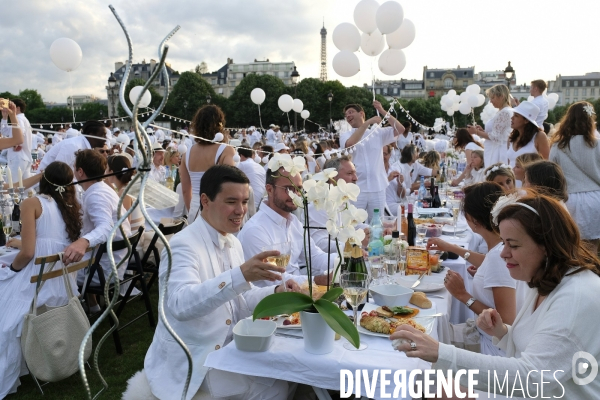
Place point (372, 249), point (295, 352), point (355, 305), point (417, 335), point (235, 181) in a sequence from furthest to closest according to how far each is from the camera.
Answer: point (372, 249)
point (235, 181)
point (355, 305)
point (295, 352)
point (417, 335)

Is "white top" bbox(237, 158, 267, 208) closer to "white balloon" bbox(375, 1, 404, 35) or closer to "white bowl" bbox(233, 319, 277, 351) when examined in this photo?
"white balloon" bbox(375, 1, 404, 35)

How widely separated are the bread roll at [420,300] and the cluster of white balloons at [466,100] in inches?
507

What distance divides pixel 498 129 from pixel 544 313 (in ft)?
15.9

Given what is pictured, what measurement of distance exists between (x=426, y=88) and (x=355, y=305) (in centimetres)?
9634

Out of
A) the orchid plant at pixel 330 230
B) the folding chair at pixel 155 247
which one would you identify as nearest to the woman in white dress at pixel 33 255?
the folding chair at pixel 155 247

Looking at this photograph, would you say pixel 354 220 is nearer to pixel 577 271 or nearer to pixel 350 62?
pixel 577 271

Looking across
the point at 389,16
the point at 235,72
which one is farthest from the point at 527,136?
the point at 235,72

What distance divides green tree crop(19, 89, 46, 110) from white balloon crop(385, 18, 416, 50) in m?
57.5

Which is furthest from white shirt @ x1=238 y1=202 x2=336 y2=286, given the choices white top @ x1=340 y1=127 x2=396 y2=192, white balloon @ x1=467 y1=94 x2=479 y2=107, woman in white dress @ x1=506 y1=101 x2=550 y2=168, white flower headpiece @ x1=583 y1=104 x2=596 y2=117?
white balloon @ x1=467 y1=94 x2=479 y2=107

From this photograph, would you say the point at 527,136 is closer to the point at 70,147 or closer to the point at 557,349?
the point at 557,349

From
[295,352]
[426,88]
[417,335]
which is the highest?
[426,88]

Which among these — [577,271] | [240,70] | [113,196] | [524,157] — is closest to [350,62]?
[524,157]

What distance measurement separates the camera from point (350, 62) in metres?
7.26

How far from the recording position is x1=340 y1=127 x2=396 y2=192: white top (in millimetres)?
5484
